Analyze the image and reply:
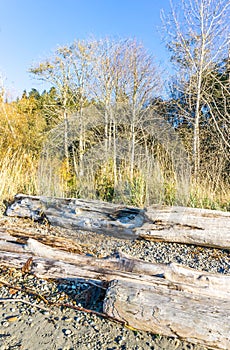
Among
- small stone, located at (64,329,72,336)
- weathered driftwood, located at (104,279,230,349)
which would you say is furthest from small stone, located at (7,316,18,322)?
weathered driftwood, located at (104,279,230,349)

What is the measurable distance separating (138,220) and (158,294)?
1799 millimetres

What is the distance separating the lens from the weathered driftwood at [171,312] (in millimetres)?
1271

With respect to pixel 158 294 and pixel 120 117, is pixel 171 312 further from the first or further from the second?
pixel 120 117

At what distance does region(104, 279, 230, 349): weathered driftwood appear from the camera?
1271 millimetres

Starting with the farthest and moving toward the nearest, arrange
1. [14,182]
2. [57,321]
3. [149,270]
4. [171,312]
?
[14,182] → [149,270] → [57,321] → [171,312]

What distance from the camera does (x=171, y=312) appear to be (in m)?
1.34

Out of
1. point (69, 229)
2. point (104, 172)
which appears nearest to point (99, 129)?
point (104, 172)

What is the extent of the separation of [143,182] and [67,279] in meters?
2.55

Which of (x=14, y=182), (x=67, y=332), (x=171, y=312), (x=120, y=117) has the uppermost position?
(x=120, y=117)

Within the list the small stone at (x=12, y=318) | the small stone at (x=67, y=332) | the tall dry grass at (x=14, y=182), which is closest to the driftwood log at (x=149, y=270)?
the small stone at (x=67, y=332)

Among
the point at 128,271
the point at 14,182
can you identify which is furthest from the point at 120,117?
the point at 128,271

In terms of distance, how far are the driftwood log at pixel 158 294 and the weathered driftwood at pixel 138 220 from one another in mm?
1114

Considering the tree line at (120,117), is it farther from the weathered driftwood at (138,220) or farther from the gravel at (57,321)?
the gravel at (57,321)

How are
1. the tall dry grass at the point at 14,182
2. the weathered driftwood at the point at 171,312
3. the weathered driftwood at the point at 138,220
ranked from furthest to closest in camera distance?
the tall dry grass at the point at 14,182 → the weathered driftwood at the point at 138,220 → the weathered driftwood at the point at 171,312
